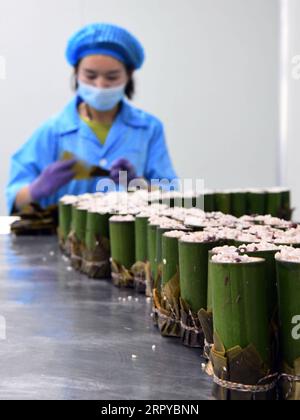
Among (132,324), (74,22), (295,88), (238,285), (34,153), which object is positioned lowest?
(132,324)

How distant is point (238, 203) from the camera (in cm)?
268

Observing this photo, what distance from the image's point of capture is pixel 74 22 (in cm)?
459

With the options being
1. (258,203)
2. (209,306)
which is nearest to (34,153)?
(258,203)

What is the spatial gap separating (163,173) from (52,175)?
70 cm

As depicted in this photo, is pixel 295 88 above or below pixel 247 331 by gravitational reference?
above

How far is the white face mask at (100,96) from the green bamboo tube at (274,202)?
144 centimetres

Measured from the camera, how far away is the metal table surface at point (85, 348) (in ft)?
3.59

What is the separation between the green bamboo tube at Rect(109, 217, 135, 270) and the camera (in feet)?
6.27

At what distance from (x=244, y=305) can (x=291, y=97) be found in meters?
3.67

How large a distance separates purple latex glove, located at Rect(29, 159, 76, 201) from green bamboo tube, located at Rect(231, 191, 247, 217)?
122cm

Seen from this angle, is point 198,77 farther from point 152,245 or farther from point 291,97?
point 152,245

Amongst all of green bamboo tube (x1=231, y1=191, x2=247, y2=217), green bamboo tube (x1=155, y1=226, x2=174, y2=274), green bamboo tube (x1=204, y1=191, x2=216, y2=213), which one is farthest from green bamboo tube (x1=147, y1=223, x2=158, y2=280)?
green bamboo tube (x1=231, y1=191, x2=247, y2=217)

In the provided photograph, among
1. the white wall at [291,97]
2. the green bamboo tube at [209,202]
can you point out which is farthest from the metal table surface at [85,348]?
the white wall at [291,97]
